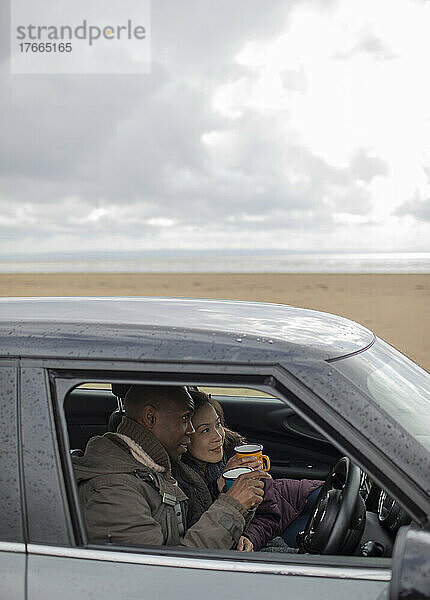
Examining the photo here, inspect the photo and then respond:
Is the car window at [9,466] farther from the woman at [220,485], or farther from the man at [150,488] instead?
the woman at [220,485]

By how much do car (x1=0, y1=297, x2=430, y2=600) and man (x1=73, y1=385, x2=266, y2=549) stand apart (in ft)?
0.47

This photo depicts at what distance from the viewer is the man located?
190cm

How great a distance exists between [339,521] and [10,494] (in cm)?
94

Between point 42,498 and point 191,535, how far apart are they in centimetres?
48

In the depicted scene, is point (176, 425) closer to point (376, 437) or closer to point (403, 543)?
point (376, 437)

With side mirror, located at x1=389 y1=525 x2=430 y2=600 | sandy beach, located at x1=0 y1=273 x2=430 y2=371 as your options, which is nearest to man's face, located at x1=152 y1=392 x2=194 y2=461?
side mirror, located at x1=389 y1=525 x2=430 y2=600

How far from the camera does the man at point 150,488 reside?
6.25 ft

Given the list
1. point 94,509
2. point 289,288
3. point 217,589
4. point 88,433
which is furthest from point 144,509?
point 289,288

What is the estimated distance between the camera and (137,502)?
1966mm

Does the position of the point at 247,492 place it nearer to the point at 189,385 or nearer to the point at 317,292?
the point at 189,385

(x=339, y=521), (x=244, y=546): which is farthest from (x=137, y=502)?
(x=339, y=521)

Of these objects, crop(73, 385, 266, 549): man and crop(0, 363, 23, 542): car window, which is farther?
crop(73, 385, 266, 549): man

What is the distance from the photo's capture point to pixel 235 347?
5.67ft

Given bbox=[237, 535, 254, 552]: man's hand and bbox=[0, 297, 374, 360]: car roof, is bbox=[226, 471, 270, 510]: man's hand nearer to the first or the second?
bbox=[237, 535, 254, 552]: man's hand
